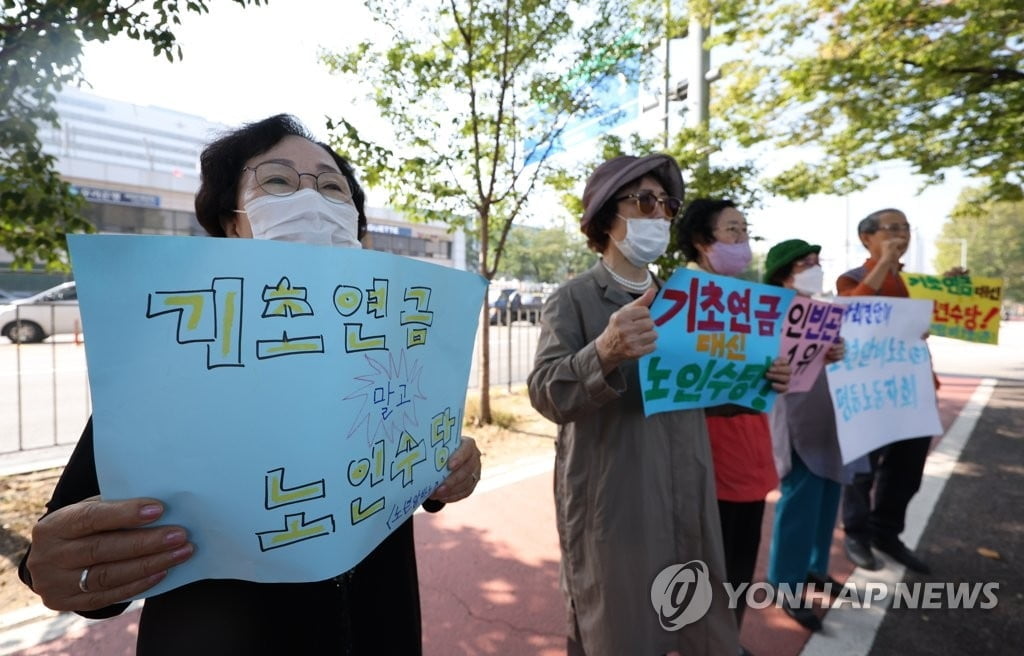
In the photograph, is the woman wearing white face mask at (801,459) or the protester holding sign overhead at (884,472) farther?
the protester holding sign overhead at (884,472)

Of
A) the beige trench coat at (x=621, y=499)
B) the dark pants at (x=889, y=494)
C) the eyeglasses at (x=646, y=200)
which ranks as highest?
the eyeglasses at (x=646, y=200)

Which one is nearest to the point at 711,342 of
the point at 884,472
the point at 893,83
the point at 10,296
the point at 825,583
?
the point at 825,583

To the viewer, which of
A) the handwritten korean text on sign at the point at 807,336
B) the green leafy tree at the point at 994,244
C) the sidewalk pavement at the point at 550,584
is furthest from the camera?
the green leafy tree at the point at 994,244

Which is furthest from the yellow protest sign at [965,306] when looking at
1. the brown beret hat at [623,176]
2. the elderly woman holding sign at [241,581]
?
the elderly woman holding sign at [241,581]

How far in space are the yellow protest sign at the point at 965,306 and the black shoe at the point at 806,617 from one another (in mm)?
2360

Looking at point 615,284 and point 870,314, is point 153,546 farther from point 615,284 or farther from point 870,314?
point 870,314

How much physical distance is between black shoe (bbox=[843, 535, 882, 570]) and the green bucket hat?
197cm

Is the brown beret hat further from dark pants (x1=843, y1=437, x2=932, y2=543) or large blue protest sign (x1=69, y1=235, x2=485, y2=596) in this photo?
dark pants (x1=843, y1=437, x2=932, y2=543)

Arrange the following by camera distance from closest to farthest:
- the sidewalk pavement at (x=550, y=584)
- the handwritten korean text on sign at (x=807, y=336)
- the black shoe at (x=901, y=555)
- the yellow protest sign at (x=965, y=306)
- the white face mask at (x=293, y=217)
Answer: the white face mask at (x=293, y=217)
the handwritten korean text on sign at (x=807, y=336)
the sidewalk pavement at (x=550, y=584)
the black shoe at (x=901, y=555)
the yellow protest sign at (x=965, y=306)

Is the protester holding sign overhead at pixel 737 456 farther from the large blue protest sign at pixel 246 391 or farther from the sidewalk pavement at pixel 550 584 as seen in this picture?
the large blue protest sign at pixel 246 391

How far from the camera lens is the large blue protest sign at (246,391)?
732 millimetres

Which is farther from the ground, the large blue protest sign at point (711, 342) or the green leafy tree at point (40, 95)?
the green leafy tree at point (40, 95)

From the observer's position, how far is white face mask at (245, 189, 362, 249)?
1131mm

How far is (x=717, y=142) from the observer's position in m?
6.34
